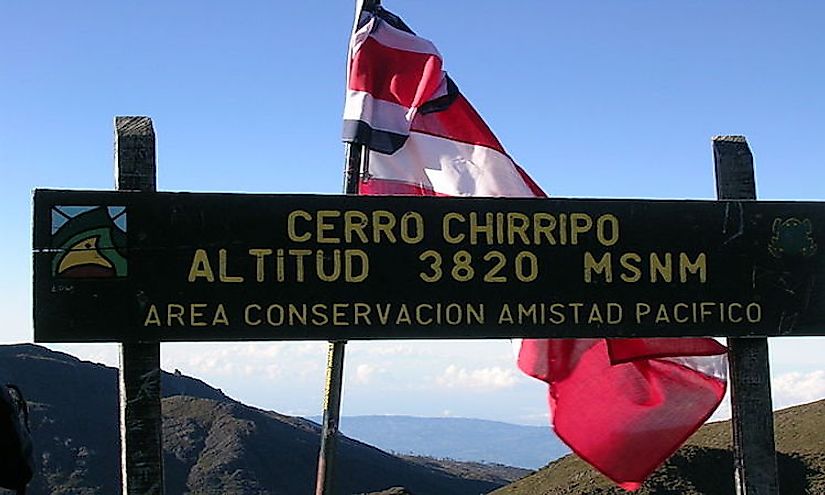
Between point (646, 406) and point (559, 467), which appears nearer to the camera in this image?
point (646, 406)

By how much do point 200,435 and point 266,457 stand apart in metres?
5.17

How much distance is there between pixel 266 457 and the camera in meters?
88.8

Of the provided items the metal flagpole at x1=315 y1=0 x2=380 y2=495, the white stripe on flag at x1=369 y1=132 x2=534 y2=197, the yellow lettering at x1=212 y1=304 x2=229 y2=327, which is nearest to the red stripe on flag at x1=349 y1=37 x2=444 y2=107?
the white stripe on flag at x1=369 y1=132 x2=534 y2=197

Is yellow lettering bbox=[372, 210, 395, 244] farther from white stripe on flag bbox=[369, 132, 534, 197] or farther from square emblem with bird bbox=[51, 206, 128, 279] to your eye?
white stripe on flag bbox=[369, 132, 534, 197]

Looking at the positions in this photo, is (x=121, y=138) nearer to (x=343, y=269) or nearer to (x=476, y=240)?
(x=343, y=269)

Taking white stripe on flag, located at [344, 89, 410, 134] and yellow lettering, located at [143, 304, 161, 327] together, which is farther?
white stripe on flag, located at [344, 89, 410, 134]

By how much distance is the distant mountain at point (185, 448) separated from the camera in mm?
79062

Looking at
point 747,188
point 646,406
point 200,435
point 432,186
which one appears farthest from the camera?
point 200,435

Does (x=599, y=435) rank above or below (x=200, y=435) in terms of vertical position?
above

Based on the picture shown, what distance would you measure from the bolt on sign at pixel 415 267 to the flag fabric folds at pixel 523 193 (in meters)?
0.60

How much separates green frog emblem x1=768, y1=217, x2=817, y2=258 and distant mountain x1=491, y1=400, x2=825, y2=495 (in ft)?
115

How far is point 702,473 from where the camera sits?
4384cm

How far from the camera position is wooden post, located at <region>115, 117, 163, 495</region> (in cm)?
686

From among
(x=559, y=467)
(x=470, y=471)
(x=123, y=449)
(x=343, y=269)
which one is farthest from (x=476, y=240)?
(x=470, y=471)
